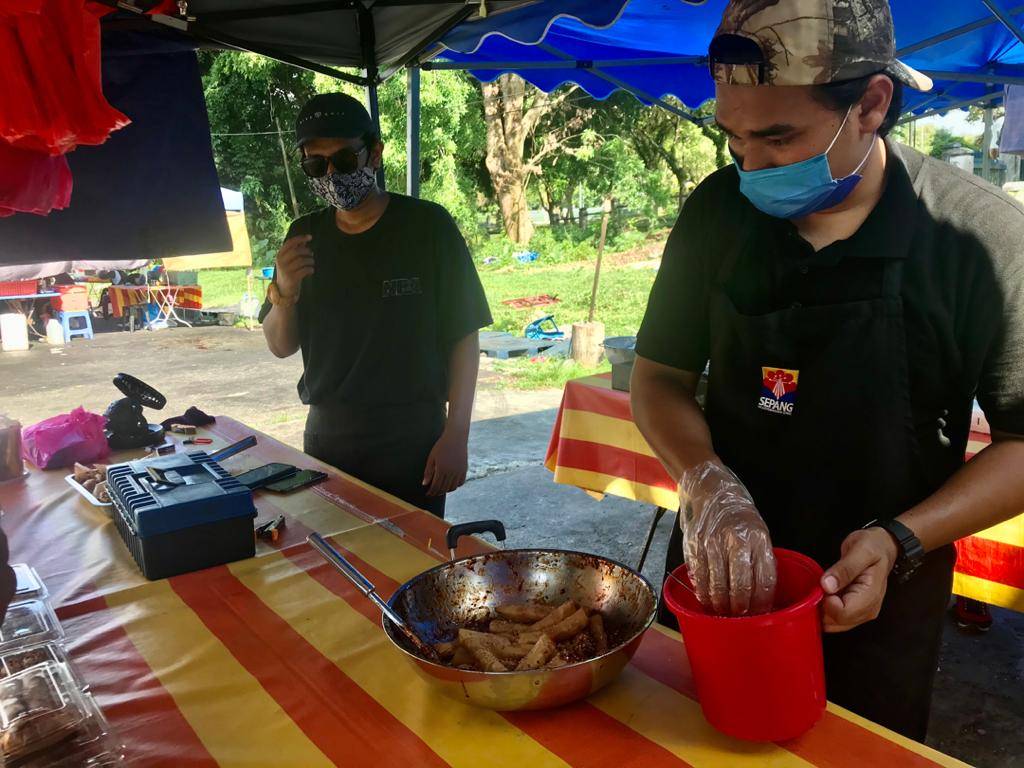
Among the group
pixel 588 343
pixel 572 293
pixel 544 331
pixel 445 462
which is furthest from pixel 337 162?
pixel 572 293

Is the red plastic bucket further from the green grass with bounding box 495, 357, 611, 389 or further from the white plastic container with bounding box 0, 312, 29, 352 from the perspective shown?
the white plastic container with bounding box 0, 312, 29, 352

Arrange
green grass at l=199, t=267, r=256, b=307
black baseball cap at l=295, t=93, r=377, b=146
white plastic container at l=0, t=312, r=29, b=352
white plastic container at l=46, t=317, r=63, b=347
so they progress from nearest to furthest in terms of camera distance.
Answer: black baseball cap at l=295, t=93, r=377, b=146
white plastic container at l=0, t=312, r=29, b=352
white plastic container at l=46, t=317, r=63, b=347
green grass at l=199, t=267, r=256, b=307

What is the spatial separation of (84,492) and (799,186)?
1939 millimetres

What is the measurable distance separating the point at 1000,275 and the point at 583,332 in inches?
301

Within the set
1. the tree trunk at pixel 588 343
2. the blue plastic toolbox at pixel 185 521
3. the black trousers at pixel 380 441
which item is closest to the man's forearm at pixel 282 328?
the black trousers at pixel 380 441

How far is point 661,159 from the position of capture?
22828mm

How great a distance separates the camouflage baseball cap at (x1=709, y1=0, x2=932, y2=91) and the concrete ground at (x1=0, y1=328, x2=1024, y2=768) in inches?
91.7

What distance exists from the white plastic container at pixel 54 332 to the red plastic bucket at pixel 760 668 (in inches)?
538

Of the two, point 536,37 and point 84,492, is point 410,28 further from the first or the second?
point 84,492

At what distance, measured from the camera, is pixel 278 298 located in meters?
2.39

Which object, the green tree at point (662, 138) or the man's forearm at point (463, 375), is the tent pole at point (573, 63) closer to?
the man's forearm at point (463, 375)

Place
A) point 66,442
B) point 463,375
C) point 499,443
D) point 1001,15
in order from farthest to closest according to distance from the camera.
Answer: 1. point 499,443
2. point 1001,15
3. point 463,375
4. point 66,442

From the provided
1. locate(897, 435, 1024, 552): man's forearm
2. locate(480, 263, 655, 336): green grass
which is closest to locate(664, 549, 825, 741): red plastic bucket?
locate(897, 435, 1024, 552): man's forearm

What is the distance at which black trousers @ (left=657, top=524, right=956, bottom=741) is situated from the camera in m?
1.32
